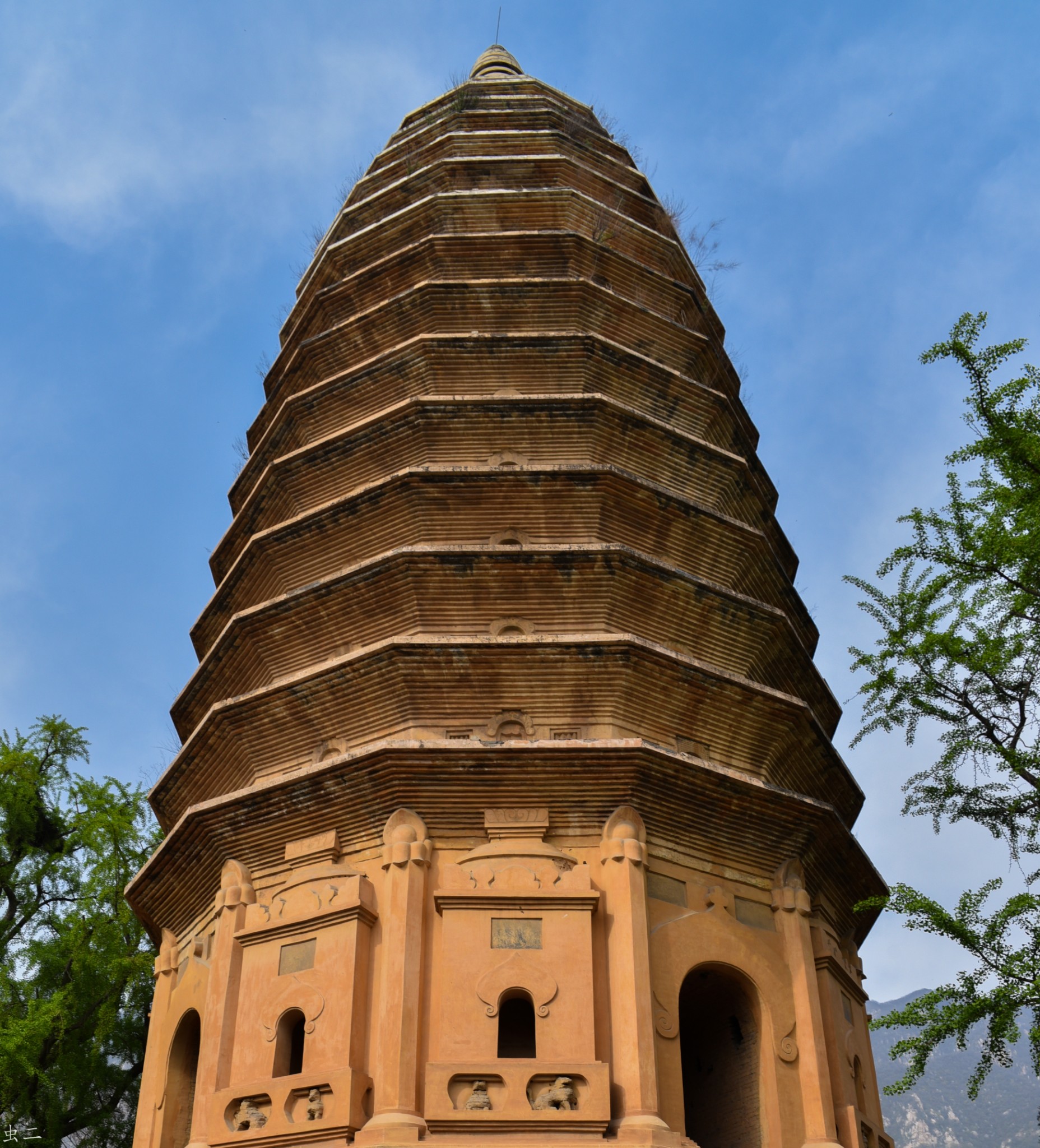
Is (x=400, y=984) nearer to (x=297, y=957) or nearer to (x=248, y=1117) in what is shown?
(x=297, y=957)

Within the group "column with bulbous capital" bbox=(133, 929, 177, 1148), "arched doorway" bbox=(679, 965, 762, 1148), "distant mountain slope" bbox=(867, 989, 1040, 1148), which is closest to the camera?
"arched doorway" bbox=(679, 965, 762, 1148)

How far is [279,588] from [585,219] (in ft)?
19.7

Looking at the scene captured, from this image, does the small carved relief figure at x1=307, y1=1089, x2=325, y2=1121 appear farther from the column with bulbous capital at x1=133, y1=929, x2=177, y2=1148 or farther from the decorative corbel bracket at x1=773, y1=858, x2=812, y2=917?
the decorative corbel bracket at x1=773, y1=858, x2=812, y2=917

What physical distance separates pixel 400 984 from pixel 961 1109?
105440 millimetres

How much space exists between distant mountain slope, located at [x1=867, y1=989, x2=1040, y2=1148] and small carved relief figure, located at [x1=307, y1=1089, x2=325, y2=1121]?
90186 mm

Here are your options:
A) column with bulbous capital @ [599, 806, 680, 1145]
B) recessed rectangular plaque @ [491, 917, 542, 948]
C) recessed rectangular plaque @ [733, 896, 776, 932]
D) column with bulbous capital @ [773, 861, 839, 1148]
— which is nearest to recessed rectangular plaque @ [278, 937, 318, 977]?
recessed rectangular plaque @ [491, 917, 542, 948]

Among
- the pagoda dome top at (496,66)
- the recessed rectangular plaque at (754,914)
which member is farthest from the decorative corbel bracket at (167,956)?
the pagoda dome top at (496,66)

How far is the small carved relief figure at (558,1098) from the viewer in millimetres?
8570

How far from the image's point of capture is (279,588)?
1277cm

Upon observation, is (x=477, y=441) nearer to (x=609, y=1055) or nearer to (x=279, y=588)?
(x=279, y=588)

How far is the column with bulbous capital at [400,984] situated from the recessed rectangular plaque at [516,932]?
0.55 metres

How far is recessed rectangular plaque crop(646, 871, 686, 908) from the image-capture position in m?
9.77

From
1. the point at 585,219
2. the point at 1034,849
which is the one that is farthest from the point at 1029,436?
the point at 585,219

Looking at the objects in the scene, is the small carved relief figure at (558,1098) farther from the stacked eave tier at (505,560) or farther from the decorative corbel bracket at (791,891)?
the decorative corbel bracket at (791,891)
